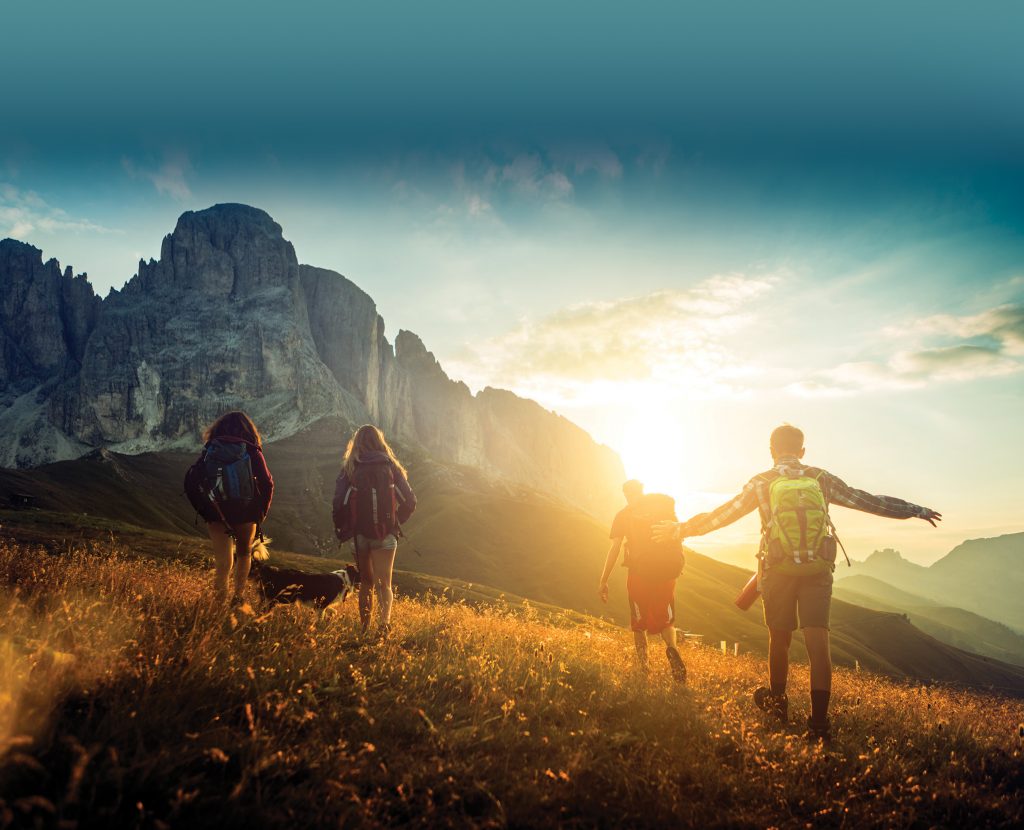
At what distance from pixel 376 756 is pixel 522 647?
12.1 ft

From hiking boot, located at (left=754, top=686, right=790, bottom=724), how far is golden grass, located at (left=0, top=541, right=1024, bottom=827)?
0.21m

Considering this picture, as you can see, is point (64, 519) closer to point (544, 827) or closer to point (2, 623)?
point (2, 623)

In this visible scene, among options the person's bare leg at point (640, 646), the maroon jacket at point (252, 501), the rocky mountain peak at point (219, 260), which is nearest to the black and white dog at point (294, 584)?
the maroon jacket at point (252, 501)

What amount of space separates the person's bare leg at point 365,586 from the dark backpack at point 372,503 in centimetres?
33

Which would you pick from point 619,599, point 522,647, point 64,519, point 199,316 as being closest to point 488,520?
point 619,599

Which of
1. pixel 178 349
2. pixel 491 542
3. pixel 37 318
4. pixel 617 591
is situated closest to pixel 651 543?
pixel 617 591

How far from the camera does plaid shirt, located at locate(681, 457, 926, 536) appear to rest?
20.7ft

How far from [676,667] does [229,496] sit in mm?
6023

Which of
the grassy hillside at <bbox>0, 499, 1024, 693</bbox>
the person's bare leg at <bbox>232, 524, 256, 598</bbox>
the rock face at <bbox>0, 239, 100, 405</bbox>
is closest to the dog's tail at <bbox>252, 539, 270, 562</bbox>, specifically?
the person's bare leg at <bbox>232, 524, 256, 598</bbox>

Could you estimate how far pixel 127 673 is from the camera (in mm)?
3607

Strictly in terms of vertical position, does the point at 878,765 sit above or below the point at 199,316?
below

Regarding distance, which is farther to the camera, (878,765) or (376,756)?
(878,765)

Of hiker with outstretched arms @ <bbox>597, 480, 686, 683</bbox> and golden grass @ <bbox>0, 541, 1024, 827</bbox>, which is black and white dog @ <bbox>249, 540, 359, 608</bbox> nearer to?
golden grass @ <bbox>0, 541, 1024, 827</bbox>

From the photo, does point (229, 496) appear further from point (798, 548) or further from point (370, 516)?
point (798, 548)
